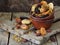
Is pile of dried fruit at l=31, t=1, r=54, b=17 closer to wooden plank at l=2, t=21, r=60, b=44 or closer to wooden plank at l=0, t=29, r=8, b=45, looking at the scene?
wooden plank at l=2, t=21, r=60, b=44

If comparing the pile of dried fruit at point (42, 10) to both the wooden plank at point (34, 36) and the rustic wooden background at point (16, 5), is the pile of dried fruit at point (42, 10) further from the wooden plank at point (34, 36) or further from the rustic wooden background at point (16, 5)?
the rustic wooden background at point (16, 5)

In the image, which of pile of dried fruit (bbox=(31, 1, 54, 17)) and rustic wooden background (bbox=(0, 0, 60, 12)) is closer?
pile of dried fruit (bbox=(31, 1, 54, 17))

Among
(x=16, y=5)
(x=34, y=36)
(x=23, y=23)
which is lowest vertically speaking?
(x=34, y=36)

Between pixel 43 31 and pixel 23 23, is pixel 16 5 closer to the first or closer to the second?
pixel 23 23

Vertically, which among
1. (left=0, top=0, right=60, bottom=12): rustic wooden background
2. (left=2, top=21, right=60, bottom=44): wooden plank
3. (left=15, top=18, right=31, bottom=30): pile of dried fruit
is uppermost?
(left=0, top=0, right=60, bottom=12): rustic wooden background

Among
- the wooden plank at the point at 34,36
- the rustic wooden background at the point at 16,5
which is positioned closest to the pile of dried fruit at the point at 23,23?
the wooden plank at the point at 34,36

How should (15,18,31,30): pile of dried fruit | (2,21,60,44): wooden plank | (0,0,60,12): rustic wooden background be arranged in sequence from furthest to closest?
(0,0,60,12): rustic wooden background < (15,18,31,30): pile of dried fruit < (2,21,60,44): wooden plank

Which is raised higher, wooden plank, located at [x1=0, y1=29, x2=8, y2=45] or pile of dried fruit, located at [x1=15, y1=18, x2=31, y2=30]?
pile of dried fruit, located at [x1=15, y1=18, x2=31, y2=30]

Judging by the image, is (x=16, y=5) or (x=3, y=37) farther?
(x=16, y=5)

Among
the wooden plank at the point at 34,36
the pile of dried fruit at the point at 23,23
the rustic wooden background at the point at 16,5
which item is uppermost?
the rustic wooden background at the point at 16,5

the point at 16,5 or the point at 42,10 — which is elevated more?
the point at 16,5

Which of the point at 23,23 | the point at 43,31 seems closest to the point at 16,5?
the point at 23,23

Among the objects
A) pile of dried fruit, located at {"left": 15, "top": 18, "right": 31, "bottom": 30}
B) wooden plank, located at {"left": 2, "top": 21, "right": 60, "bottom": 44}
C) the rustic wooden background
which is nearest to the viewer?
wooden plank, located at {"left": 2, "top": 21, "right": 60, "bottom": 44}

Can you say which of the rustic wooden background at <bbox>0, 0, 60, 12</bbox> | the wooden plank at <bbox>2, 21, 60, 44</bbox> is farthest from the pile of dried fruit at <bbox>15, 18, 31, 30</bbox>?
the rustic wooden background at <bbox>0, 0, 60, 12</bbox>
